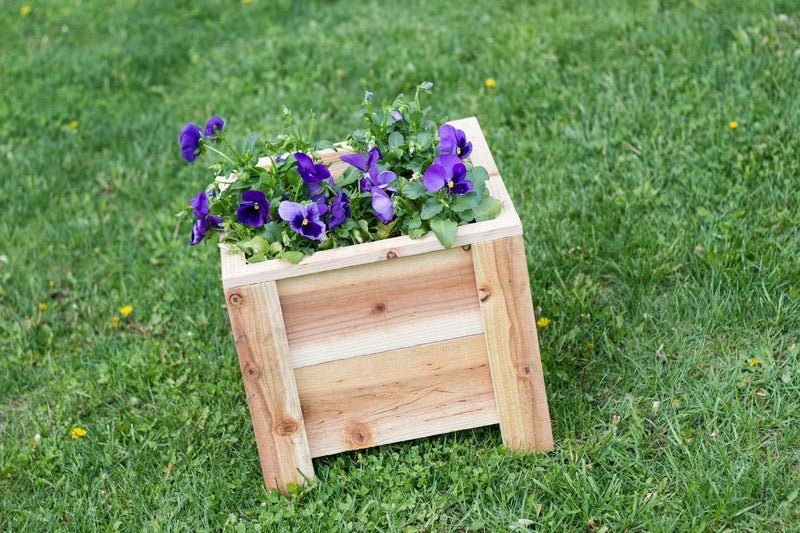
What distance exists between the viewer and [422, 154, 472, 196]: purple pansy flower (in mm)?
1892

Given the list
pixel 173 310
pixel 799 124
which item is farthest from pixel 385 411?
pixel 799 124

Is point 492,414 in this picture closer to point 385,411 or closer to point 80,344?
point 385,411

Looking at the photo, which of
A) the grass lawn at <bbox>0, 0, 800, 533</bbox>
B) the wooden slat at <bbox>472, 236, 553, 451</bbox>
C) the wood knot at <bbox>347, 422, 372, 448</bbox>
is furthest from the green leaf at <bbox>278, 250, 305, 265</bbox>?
the grass lawn at <bbox>0, 0, 800, 533</bbox>

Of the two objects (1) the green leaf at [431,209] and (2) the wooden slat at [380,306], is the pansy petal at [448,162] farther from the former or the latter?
(2) the wooden slat at [380,306]

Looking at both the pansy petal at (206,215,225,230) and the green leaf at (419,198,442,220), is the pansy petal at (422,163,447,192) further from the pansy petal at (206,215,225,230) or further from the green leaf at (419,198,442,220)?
the pansy petal at (206,215,225,230)

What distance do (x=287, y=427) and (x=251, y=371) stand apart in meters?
0.19

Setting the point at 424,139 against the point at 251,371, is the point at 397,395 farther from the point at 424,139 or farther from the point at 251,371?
the point at 424,139

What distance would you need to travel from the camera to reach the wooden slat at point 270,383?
75.3 inches

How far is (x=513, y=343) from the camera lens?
2.02 m

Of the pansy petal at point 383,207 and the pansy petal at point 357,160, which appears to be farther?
the pansy petal at point 357,160

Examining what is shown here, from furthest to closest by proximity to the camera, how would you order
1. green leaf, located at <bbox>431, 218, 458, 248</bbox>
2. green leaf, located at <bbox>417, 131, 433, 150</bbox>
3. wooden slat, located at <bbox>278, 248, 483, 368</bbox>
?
green leaf, located at <bbox>417, 131, 433, 150</bbox>
wooden slat, located at <bbox>278, 248, 483, 368</bbox>
green leaf, located at <bbox>431, 218, 458, 248</bbox>

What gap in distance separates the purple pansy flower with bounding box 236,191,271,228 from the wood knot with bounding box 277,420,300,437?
514 millimetres

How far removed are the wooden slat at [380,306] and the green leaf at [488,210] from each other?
101 mm

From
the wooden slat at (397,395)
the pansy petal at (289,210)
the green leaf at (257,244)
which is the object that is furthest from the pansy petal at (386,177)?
the wooden slat at (397,395)
